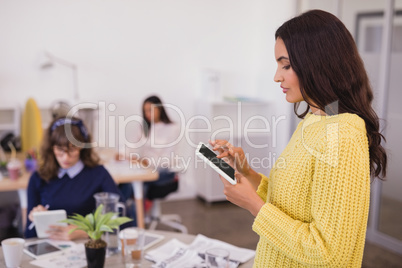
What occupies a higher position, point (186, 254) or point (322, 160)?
point (322, 160)

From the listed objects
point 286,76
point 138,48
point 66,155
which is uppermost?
point 138,48

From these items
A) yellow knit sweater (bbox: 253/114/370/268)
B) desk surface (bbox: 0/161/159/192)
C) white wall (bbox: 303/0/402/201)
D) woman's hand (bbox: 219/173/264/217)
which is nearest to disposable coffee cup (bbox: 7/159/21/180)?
desk surface (bbox: 0/161/159/192)

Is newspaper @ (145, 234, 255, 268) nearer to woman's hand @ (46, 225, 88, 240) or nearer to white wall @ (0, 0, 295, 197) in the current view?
woman's hand @ (46, 225, 88, 240)

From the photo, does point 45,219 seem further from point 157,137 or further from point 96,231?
point 157,137

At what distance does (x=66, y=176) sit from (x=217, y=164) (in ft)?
3.94

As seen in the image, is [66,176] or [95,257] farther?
[66,176]

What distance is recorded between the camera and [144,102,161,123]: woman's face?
3.82 meters

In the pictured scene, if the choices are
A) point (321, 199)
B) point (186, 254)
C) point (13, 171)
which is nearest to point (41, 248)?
point (186, 254)

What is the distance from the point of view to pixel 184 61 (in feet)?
15.1

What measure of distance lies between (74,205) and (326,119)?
4.85 ft

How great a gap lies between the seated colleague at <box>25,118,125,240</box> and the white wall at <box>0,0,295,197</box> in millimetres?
2067

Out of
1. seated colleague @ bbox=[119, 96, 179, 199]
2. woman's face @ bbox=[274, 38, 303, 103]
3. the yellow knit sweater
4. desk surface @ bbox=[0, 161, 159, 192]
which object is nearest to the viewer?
the yellow knit sweater

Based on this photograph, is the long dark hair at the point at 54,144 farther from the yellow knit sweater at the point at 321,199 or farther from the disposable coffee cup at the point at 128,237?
the yellow knit sweater at the point at 321,199

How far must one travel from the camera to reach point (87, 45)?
166 inches
